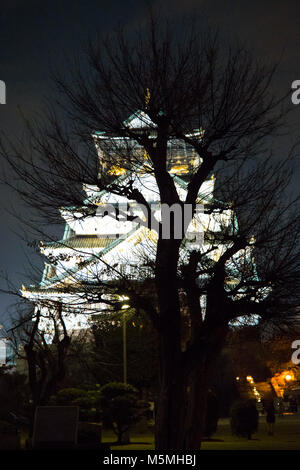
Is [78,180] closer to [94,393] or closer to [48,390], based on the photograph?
[48,390]

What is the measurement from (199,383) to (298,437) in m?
12.7

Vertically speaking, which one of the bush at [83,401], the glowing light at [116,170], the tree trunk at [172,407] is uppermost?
the glowing light at [116,170]

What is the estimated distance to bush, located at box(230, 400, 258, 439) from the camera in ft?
70.5

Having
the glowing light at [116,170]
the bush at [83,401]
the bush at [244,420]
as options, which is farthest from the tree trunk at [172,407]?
the bush at [244,420]

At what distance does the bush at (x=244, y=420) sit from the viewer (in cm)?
2150

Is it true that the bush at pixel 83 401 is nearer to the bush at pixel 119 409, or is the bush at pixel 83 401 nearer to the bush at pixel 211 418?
the bush at pixel 119 409

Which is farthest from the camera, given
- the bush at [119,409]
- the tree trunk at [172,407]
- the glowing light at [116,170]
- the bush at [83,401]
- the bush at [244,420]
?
the bush at [244,420]

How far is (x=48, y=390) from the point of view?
523 inches

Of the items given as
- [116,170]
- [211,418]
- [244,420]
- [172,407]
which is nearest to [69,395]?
[211,418]

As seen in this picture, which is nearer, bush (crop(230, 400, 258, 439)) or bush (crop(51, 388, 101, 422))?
bush (crop(51, 388, 101, 422))

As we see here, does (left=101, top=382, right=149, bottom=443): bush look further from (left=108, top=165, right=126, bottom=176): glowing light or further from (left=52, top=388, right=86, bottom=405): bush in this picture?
(left=108, top=165, right=126, bottom=176): glowing light

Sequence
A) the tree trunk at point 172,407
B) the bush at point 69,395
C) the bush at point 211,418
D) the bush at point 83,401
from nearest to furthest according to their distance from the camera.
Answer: the tree trunk at point 172,407 < the bush at point 83,401 < the bush at point 69,395 < the bush at point 211,418

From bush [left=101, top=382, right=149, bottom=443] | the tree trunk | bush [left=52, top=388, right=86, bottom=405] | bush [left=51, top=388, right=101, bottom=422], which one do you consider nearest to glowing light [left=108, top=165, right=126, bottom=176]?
the tree trunk
